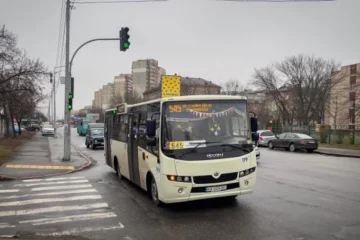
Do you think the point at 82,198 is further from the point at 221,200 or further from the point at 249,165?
the point at 249,165

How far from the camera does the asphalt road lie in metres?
6.16

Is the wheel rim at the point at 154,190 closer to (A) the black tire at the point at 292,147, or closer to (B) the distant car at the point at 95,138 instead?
(A) the black tire at the point at 292,147

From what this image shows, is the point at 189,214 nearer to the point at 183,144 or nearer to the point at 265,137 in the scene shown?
the point at 183,144

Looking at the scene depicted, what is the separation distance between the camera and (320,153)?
25406mm

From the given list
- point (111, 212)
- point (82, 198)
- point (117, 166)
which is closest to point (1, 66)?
point (117, 166)

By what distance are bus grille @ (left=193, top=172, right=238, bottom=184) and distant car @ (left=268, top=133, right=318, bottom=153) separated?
20.3m

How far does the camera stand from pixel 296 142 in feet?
87.8

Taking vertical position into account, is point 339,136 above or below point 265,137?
above

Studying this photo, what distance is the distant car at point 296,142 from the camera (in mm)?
26203

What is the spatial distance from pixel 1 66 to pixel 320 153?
81.3 feet

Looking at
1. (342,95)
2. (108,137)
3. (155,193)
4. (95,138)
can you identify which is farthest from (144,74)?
(155,193)

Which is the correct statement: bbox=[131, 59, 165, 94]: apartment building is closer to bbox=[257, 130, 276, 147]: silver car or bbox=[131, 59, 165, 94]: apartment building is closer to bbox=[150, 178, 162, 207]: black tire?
bbox=[257, 130, 276, 147]: silver car

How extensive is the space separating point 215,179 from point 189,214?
944mm

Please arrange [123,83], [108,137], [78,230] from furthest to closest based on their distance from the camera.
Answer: [123,83] < [108,137] < [78,230]
